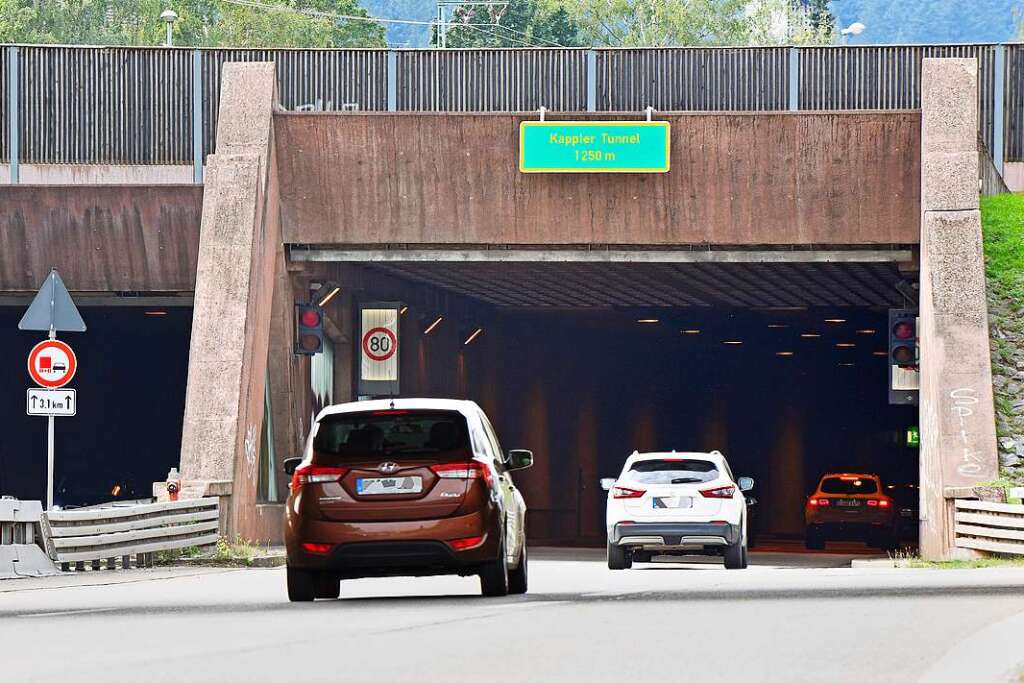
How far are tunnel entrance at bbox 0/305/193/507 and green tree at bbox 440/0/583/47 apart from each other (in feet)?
192

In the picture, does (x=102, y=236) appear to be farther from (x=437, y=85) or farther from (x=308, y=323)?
(x=437, y=85)

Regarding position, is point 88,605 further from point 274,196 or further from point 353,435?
point 274,196

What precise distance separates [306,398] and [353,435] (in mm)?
17523

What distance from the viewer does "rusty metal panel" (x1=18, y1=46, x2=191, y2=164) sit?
35.3 m

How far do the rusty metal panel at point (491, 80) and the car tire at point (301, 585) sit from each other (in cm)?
2157

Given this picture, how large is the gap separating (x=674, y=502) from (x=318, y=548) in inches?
359

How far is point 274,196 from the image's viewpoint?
31.5 meters

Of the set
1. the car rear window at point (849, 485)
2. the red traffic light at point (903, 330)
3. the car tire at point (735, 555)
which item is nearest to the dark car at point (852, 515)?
the car rear window at point (849, 485)

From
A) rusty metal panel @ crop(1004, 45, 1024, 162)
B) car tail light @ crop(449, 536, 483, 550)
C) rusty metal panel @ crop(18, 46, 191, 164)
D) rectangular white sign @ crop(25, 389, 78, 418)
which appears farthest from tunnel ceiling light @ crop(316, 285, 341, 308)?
car tail light @ crop(449, 536, 483, 550)

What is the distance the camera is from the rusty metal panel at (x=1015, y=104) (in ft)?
123

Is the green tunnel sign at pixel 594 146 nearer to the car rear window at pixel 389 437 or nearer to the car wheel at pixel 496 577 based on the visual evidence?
the car wheel at pixel 496 577

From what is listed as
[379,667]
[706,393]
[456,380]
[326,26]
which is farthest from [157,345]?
[326,26]

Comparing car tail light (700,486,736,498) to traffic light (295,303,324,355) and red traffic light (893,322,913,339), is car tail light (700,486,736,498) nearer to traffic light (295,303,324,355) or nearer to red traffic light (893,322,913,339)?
red traffic light (893,322,913,339)

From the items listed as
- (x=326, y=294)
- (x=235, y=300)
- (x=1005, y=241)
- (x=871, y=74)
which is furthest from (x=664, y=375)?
(x=235, y=300)
